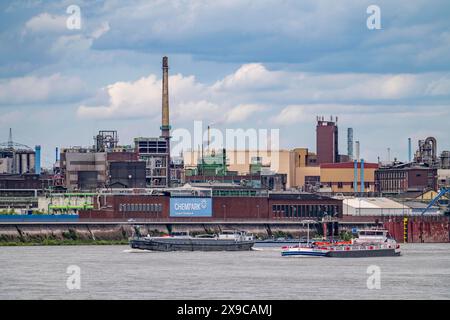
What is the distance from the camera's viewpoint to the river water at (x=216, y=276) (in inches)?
2872

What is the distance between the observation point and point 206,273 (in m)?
88.3

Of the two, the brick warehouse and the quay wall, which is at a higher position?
the brick warehouse

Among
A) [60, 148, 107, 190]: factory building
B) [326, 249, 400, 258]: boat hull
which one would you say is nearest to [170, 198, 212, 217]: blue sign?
[60, 148, 107, 190]: factory building

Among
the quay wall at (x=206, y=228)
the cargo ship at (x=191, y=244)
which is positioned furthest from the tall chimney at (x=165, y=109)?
the cargo ship at (x=191, y=244)

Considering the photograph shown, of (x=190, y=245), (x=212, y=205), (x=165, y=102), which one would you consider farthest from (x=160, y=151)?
(x=190, y=245)

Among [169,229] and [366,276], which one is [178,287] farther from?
[169,229]

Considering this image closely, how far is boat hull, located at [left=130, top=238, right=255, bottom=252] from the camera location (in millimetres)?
126438

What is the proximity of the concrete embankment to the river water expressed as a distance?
23.7 meters

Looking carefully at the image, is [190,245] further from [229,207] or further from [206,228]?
[229,207]

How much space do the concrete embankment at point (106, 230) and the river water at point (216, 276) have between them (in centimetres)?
2367

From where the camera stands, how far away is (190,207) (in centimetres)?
15562

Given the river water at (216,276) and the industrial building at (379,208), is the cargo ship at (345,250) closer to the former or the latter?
the river water at (216,276)

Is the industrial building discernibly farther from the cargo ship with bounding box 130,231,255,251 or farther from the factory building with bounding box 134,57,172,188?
the cargo ship with bounding box 130,231,255,251
